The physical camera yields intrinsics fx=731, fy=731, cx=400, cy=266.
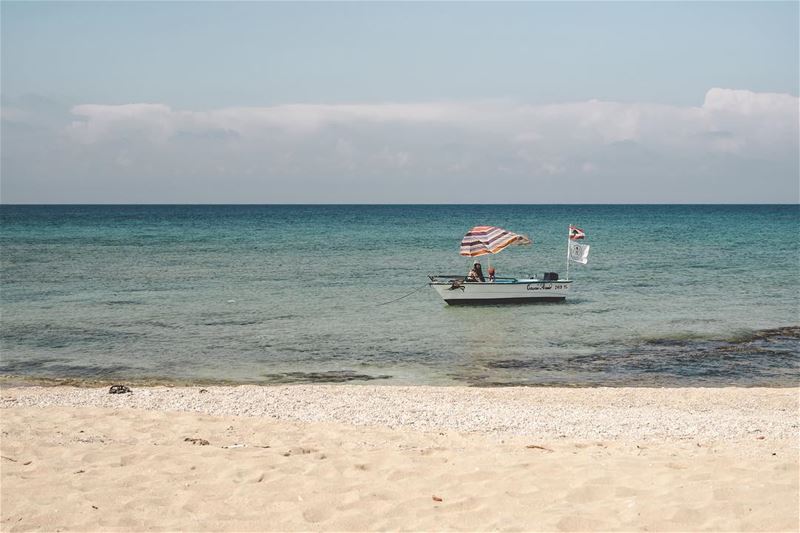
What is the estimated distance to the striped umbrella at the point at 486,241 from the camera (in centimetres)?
2964

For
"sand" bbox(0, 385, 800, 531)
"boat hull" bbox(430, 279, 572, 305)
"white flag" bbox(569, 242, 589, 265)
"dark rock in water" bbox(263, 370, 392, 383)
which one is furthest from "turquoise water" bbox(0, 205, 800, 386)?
"sand" bbox(0, 385, 800, 531)

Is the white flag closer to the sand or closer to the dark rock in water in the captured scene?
the dark rock in water

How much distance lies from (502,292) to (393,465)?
22.6 m

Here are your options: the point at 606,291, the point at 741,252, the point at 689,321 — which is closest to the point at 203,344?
the point at 689,321

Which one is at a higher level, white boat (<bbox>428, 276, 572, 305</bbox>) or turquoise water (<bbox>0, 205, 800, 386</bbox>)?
white boat (<bbox>428, 276, 572, 305</bbox>)

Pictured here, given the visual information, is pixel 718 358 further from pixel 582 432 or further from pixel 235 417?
pixel 235 417

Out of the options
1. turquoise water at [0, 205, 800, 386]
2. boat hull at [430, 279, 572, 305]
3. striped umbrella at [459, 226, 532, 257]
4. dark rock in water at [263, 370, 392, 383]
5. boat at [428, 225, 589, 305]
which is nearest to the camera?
dark rock in water at [263, 370, 392, 383]

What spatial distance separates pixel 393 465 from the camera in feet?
29.6

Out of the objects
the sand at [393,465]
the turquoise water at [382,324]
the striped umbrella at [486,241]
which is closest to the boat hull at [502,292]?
the turquoise water at [382,324]

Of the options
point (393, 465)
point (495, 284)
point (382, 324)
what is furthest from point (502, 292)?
point (393, 465)

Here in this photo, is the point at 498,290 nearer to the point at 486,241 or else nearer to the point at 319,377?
the point at 486,241

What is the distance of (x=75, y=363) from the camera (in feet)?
65.3

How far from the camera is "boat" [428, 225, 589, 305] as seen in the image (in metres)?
29.9

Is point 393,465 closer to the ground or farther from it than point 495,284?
closer to the ground
